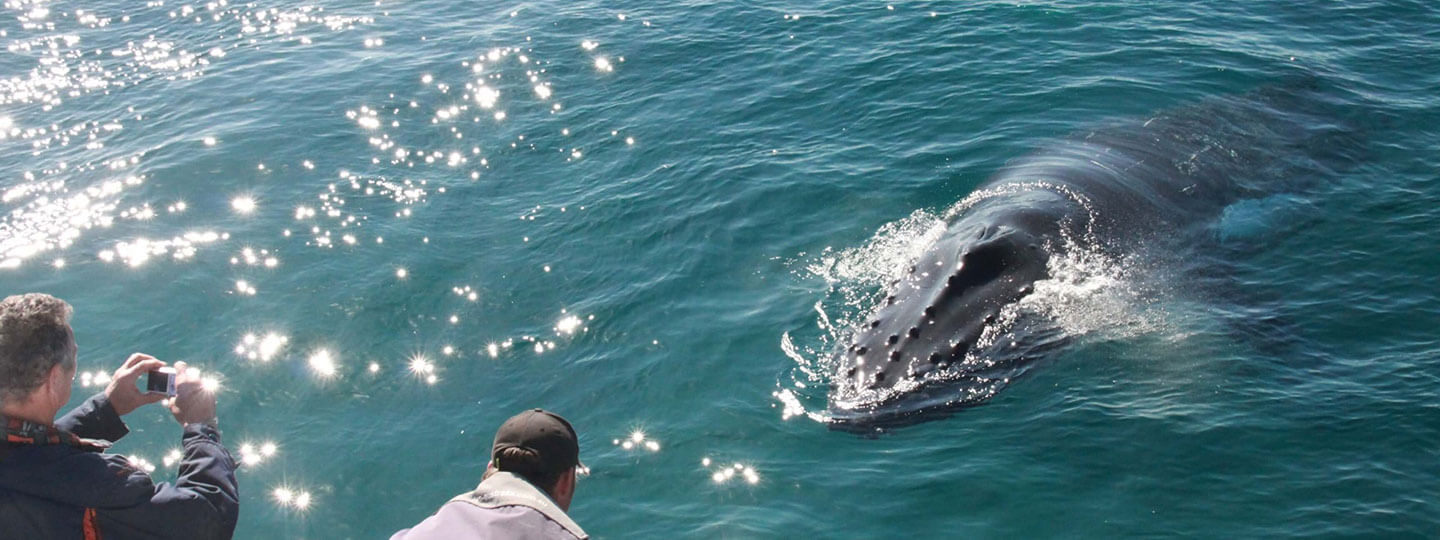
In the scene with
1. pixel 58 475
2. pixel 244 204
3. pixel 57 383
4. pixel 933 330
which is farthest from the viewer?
pixel 244 204

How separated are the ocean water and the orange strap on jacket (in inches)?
178

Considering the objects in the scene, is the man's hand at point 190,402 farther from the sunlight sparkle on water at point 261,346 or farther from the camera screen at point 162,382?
the sunlight sparkle on water at point 261,346

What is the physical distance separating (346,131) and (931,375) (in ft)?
39.9

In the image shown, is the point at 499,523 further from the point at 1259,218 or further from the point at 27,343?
the point at 1259,218

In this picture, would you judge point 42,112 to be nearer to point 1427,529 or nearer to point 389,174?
point 389,174

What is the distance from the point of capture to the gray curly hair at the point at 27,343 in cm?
523

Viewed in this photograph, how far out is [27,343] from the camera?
526 centimetres

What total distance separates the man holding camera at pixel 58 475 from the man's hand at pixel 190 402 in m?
0.53

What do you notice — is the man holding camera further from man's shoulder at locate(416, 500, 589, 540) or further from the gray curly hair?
man's shoulder at locate(416, 500, 589, 540)

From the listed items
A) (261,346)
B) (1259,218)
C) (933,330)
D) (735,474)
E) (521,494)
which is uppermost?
(521,494)

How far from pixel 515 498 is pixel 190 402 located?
2.67m

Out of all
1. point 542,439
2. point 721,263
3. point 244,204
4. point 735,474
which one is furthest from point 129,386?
point 244,204

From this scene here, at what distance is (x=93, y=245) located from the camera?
1514 cm

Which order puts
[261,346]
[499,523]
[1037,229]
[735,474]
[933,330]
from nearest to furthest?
[499,523] → [735,474] → [933,330] → [1037,229] → [261,346]
